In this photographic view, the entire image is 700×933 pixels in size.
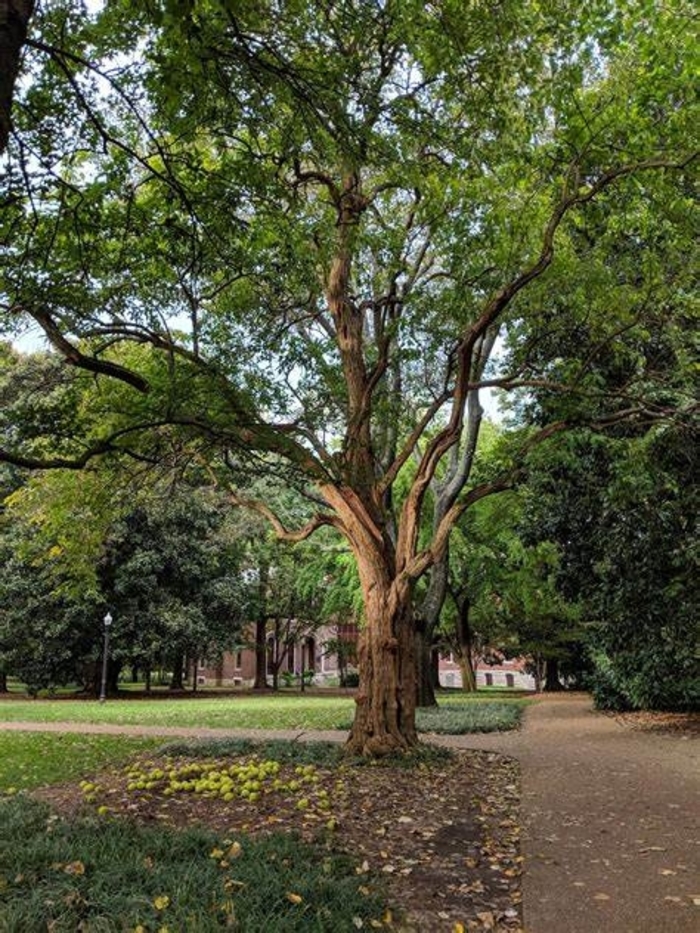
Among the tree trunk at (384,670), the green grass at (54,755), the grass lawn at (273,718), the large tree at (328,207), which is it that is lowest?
the grass lawn at (273,718)

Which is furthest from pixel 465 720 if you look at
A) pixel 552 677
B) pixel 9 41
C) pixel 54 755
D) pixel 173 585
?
pixel 552 677

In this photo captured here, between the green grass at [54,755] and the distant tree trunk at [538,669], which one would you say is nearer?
the green grass at [54,755]

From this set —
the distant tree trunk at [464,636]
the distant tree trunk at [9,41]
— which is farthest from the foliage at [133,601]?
the distant tree trunk at [9,41]

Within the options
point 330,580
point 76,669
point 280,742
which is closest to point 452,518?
point 280,742

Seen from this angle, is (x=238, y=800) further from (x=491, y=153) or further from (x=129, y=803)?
(x=491, y=153)

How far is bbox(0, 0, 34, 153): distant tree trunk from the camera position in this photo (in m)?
3.37

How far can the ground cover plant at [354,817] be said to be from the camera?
4.18 metres

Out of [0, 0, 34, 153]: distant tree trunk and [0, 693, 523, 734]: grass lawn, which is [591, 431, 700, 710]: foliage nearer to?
[0, 693, 523, 734]: grass lawn

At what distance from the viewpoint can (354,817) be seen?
6.32 meters

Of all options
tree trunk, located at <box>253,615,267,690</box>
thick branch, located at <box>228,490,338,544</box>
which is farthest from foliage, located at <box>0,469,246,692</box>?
thick branch, located at <box>228,490,338,544</box>

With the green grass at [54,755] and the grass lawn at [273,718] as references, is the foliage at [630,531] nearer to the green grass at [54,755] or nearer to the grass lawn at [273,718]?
the grass lawn at [273,718]

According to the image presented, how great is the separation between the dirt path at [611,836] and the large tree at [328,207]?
2.38 metres

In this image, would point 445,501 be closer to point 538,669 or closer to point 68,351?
point 68,351

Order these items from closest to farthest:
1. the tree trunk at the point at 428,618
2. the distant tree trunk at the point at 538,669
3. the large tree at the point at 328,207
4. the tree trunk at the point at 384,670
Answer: the large tree at the point at 328,207
the tree trunk at the point at 384,670
the tree trunk at the point at 428,618
the distant tree trunk at the point at 538,669
